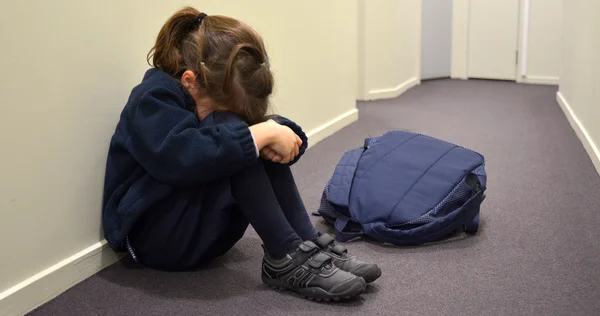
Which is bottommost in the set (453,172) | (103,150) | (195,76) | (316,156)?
(316,156)

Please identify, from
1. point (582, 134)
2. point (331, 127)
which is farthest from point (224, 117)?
point (582, 134)

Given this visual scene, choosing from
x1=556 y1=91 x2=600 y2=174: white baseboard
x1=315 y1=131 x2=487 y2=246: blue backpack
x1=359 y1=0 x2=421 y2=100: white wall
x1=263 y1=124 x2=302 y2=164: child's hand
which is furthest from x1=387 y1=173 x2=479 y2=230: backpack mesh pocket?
x1=359 y1=0 x2=421 y2=100: white wall

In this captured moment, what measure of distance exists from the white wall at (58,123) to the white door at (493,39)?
3.35 m

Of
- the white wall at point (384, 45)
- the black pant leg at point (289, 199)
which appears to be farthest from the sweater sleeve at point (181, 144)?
the white wall at point (384, 45)

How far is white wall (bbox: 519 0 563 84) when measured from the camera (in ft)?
14.2

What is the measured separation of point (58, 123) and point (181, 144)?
278 mm

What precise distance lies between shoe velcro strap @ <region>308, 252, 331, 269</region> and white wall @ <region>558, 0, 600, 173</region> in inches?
51.1

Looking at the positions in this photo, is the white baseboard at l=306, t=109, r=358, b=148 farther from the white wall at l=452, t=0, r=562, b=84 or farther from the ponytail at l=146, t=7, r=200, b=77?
the white wall at l=452, t=0, r=562, b=84

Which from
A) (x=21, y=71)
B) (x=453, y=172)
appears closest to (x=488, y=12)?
(x=453, y=172)

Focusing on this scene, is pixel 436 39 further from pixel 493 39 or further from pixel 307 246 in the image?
pixel 307 246

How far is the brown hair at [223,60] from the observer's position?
4.31 ft

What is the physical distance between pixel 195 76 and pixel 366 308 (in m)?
0.59

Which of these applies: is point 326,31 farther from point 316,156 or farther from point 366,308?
point 366,308

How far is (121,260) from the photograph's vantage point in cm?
154
